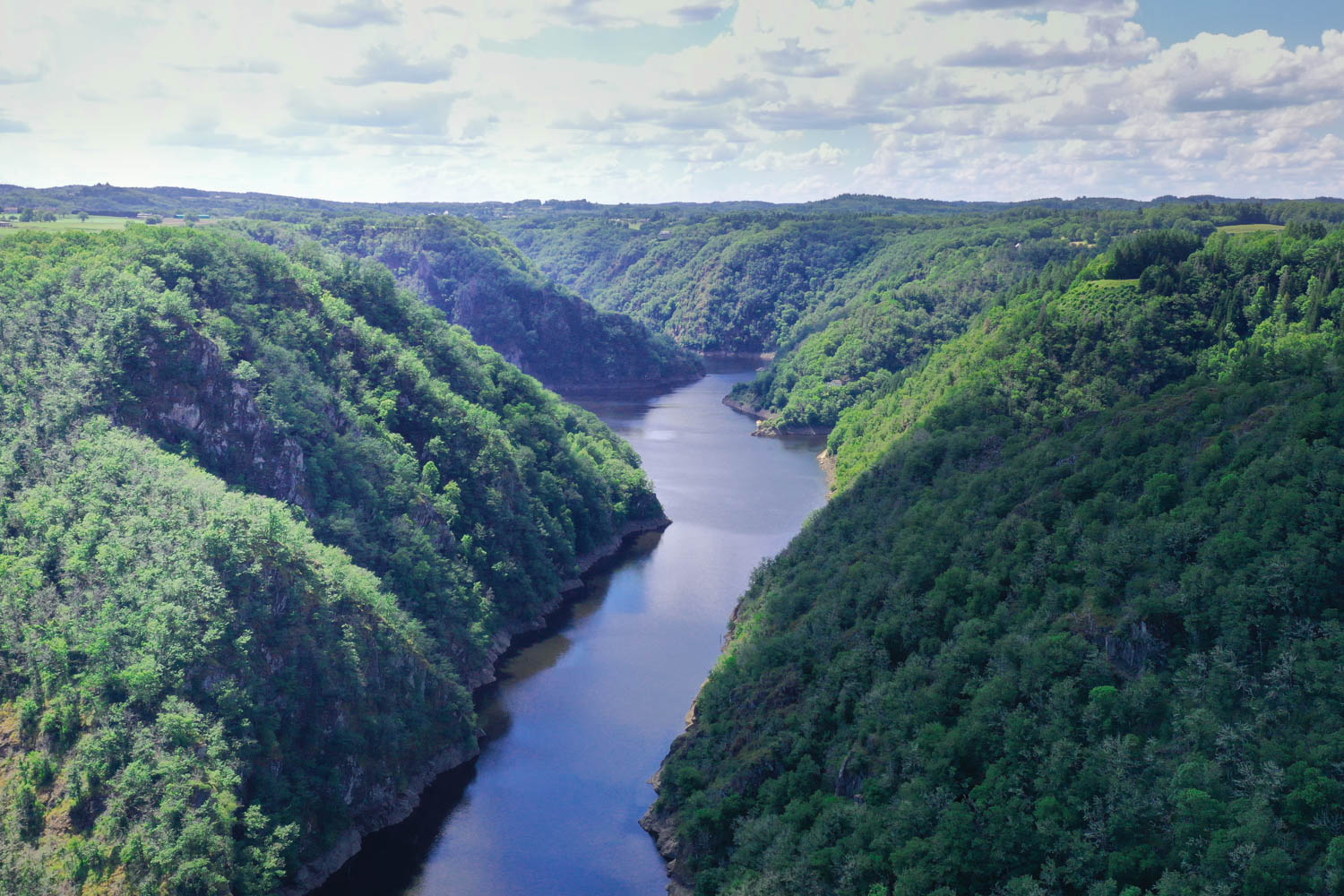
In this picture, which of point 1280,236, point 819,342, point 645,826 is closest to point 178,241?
point 645,826

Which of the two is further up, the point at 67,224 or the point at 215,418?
the point at 67,224

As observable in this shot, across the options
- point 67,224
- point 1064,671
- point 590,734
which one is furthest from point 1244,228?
point 67,224

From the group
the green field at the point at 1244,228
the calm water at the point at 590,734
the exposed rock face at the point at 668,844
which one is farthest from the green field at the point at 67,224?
the green field at the point at 1244,228

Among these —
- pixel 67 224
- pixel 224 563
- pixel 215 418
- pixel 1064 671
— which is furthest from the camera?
pixel 67 224

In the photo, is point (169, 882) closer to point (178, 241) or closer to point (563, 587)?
point (563, 587)

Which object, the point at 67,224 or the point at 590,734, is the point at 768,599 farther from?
the point at 67,224

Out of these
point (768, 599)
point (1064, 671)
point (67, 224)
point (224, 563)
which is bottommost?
point (768, 599)
